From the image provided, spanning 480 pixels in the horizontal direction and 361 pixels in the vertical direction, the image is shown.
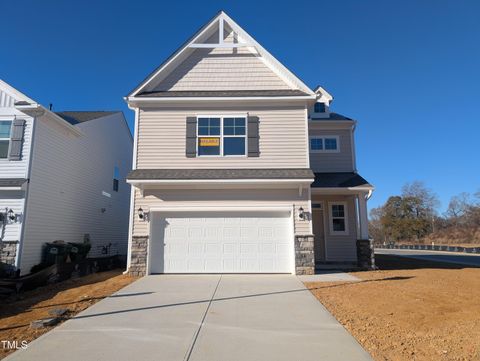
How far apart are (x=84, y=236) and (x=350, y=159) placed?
1291cm

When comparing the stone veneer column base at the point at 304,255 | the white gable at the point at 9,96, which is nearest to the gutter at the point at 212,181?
the stone veneer column base at the point at 304,255

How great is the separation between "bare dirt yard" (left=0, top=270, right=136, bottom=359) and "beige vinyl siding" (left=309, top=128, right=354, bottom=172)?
9.14m

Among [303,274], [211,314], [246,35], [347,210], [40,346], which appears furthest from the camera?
[347,210]

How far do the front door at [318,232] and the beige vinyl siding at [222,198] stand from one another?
3.26 metres

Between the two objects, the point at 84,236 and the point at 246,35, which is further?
the point at 84,236

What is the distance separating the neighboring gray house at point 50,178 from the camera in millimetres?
10977

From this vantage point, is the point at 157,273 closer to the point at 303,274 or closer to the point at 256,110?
the point at 303,274

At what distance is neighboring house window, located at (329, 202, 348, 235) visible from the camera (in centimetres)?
1386

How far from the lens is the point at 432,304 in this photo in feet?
22.3

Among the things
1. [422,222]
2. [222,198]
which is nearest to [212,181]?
[222,198]

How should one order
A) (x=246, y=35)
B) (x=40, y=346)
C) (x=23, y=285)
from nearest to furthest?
(x=40, y=346)
(x=23, y=285)
(x=246, y=35)

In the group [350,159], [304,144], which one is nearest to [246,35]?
[304,144]

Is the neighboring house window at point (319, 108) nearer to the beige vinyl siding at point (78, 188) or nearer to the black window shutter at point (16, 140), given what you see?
the beige vinyl siding at point (78, 188)

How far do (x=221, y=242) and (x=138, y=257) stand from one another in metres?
2.79
